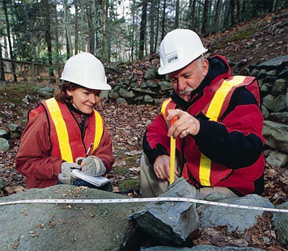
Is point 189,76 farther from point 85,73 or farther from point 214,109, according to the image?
point 85,73

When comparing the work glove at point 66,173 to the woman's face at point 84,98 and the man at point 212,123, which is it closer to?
the woman's face at point 84,98

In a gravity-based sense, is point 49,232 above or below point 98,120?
below

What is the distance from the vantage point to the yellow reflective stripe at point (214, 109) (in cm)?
232

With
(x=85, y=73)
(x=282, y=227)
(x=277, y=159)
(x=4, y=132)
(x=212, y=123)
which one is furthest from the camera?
(x=4, y=132)

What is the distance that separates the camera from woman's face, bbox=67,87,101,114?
2.68 meters

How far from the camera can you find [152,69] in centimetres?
1072

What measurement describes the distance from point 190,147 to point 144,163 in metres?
0.80

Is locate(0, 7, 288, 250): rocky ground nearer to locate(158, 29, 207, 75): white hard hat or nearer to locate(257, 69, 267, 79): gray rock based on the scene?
locate(257, 69, 267, 79): gray rock

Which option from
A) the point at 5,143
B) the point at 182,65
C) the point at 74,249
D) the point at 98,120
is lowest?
the point at 5,143

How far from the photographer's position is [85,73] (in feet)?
8.66

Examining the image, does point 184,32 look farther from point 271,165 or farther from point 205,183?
point 271,165

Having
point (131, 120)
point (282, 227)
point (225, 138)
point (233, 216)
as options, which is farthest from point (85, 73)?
point (131, 120)

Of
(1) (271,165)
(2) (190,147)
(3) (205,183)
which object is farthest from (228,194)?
(1) (271,165)

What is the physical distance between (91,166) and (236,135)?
1.52 metres
